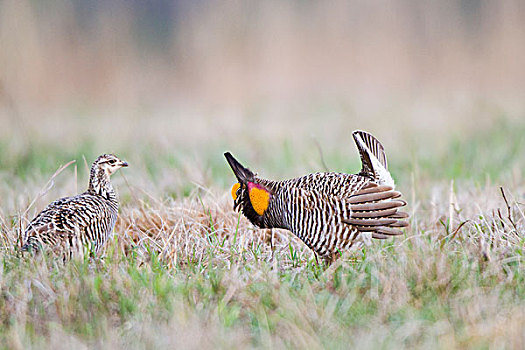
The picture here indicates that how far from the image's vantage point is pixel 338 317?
91.6 inches

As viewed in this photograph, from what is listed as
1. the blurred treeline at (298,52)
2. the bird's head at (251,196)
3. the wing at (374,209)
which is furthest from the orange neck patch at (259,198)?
the blurred treeline at (298,52)

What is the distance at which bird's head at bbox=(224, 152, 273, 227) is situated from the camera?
3.27m

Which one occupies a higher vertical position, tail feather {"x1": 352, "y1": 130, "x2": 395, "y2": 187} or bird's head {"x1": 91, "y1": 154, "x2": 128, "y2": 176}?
bird's head {"x1": 91, "y1": 154, "x2": 128, "y2": 176}

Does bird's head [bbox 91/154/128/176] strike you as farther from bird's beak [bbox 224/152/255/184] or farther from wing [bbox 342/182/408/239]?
wing [bbox 342/182/408/239]

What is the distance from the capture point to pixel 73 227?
2.95 metres

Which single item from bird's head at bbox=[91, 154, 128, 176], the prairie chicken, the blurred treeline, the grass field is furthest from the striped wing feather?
the blurred treeline

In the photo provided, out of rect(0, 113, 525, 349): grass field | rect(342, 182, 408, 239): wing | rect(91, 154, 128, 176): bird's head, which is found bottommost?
rect(0, 113, 525, 349): grass field

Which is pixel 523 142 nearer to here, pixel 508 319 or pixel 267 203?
pixel 267 203

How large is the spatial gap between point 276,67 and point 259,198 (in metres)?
6.04

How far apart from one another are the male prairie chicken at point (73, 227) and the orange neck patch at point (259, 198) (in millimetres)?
725

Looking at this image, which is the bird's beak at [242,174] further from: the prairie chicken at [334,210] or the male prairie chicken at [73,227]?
the male prairie chicken at [73,227]

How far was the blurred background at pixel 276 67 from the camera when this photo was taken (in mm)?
8117

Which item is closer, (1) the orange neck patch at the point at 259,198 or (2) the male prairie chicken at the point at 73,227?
(2) the male prairie chicken at the point at 73,227

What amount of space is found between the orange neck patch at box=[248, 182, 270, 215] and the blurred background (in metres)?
4.15
